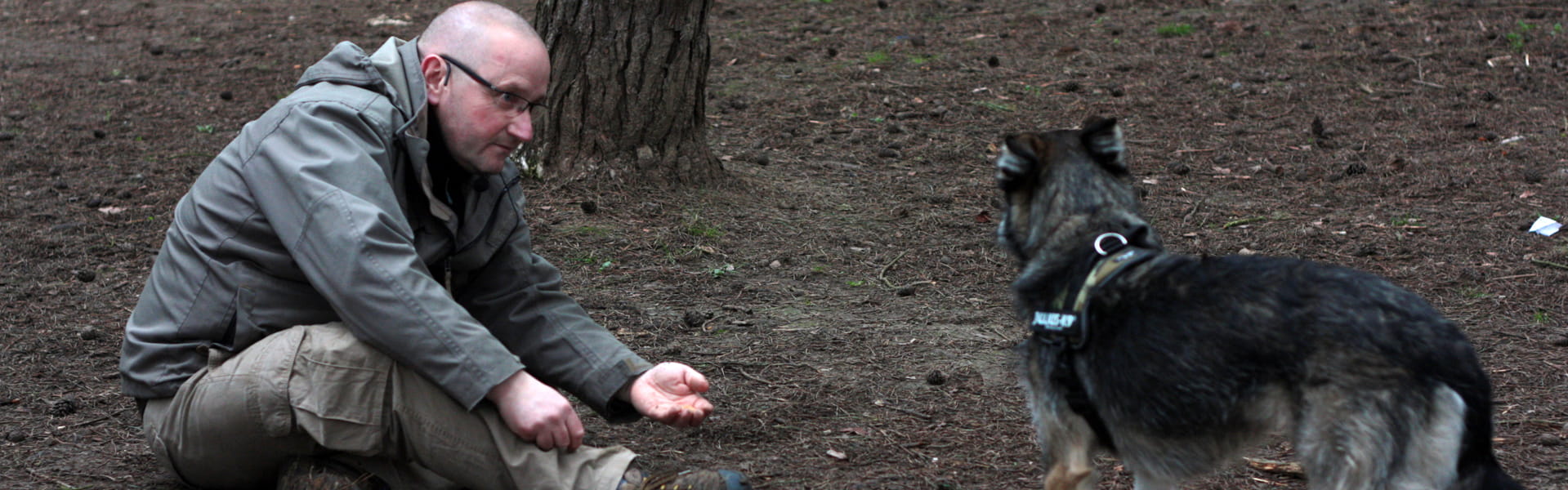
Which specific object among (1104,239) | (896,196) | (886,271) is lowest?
(896,196)

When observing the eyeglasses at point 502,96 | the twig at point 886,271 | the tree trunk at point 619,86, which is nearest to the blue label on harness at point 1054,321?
the eyeglasses at point 502,96

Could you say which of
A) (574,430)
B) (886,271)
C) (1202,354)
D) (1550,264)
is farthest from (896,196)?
(1202,354)

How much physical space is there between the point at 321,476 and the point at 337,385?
11.2 inches

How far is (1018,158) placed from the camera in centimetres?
339

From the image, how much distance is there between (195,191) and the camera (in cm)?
353

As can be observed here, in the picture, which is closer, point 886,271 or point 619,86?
point 886,271

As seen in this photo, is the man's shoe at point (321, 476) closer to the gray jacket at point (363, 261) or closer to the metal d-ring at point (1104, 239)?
the gray jacket at point (363, 261)

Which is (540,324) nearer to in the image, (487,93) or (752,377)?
(487,93)

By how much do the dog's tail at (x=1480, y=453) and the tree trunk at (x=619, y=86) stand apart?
4.81 m

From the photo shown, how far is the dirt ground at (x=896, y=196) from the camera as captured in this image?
4500 millimetres

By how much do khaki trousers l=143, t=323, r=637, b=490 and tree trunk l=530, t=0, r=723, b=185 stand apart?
3.63m

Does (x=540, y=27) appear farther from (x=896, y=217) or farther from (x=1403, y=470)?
(x=1403, y=470)

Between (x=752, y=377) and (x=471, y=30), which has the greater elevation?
(x=471, y=30)

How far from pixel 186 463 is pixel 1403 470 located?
3074mm
